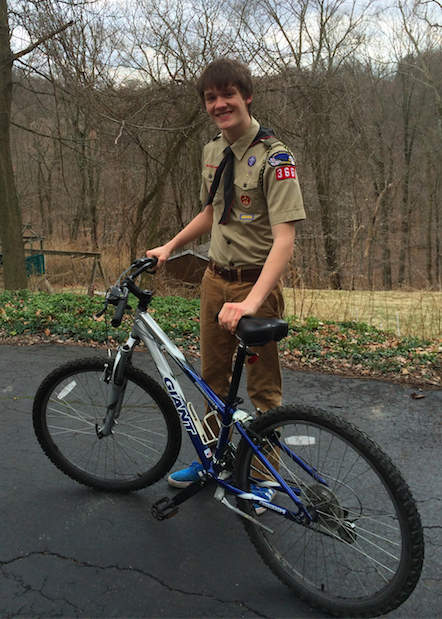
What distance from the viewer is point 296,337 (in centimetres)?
534

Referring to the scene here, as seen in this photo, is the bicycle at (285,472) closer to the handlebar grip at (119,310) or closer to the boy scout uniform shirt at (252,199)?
the handlebar grip at (119,310)

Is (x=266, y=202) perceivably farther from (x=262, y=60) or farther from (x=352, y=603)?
(x=262, y=60)

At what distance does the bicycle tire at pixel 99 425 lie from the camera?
2605mm

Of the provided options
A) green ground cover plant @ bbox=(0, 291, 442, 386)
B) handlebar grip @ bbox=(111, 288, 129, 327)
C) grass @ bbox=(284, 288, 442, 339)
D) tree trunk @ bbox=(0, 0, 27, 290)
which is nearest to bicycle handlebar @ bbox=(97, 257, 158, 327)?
handlebar grip @ bbox=(111, 288, 129, 327)

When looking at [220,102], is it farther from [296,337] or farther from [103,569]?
[296,337]

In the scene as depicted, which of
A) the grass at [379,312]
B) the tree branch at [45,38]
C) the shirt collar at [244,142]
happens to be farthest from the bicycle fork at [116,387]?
the tree branch at [45,38]

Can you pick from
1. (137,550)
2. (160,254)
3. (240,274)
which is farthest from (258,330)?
(137,550)

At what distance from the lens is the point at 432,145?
27.1m

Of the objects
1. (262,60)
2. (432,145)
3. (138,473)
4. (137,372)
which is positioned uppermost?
(432,145)

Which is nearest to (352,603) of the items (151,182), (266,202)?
(266,202)

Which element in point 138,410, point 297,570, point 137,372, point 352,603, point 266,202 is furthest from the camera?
point 138,410

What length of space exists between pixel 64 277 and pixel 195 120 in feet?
23.2

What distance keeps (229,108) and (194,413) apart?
142 cm

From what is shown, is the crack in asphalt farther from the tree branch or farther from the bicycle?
the tree branch
